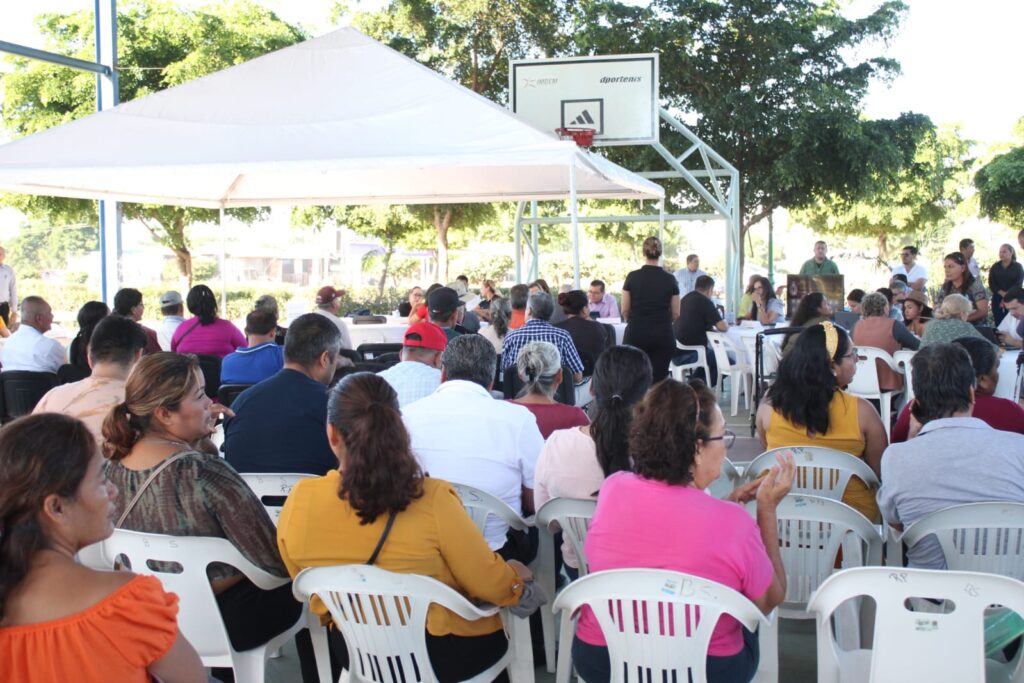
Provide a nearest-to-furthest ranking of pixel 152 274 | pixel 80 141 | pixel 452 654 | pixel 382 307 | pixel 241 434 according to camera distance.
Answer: pixel 452 654 < pixel 241 434 < pixel 80 141 < pixel 382 307 < pixel 152 274

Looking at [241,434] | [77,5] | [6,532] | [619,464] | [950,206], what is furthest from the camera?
[950,206]

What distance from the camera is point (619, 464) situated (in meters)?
3.17

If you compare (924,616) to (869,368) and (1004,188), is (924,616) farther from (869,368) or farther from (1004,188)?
(1004,188)

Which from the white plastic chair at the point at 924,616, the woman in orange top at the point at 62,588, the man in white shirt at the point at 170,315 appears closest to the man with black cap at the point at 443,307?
the man in white shirt at the point at 170,315

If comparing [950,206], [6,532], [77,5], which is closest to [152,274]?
[77,5]

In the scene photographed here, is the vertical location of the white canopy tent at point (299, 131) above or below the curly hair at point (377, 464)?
above

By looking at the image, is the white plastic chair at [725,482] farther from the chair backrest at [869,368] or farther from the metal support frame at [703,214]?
the metal support frame at [703,214]

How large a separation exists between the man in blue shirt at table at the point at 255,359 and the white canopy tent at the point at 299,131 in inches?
36.8

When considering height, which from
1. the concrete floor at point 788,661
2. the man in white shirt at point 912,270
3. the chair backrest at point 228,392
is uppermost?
the man in white shirt at point 912,270

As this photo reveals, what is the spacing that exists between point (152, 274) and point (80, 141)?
59.8 ft

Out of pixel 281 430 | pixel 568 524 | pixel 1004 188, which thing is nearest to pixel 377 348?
pixel 281 430

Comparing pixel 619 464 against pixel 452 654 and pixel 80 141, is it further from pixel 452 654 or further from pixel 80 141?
pixel 80 141

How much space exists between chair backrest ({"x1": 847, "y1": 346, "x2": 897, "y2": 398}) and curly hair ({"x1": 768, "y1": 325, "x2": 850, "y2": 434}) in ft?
10.4

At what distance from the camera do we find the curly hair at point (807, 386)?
369cm
